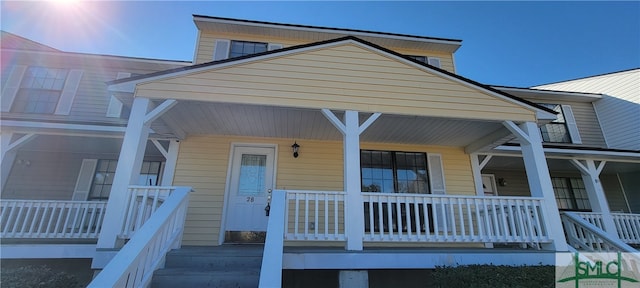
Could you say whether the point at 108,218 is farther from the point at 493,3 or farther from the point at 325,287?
the point at 493,3

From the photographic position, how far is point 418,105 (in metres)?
4.70

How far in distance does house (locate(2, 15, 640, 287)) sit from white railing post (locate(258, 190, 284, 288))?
0.02 metres

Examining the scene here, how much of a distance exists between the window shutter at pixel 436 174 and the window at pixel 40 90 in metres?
9.90

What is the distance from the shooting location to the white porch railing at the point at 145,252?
218 centimetres

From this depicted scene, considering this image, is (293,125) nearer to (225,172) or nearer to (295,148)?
(295,148)

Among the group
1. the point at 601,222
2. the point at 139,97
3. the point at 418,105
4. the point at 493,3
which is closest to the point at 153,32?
the point at 139,97

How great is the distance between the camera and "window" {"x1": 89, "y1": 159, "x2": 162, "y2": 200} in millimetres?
6727

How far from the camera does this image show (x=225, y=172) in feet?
18.8

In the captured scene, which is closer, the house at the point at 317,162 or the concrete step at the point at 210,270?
the concrete step at the point at 210,270

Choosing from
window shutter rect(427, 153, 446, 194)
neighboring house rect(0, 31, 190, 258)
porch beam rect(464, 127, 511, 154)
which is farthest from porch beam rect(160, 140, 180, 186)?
porch beam rect(464, 127, 511, 154)

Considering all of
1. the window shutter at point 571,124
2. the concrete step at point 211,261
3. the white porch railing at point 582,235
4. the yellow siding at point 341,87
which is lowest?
the concrete step at point 211,261

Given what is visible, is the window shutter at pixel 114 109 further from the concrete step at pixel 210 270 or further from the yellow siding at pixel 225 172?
the concrete step at pixel 210 270

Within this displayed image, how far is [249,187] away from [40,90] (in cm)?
680
